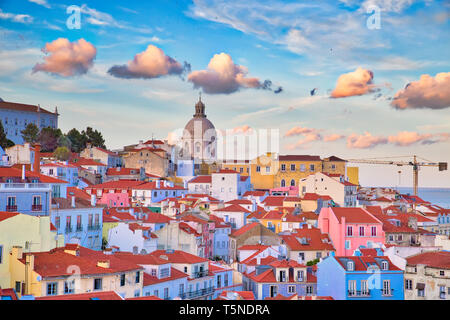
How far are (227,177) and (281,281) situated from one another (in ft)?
75.2

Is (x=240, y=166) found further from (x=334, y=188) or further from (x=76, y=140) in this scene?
(x=76, y=140)

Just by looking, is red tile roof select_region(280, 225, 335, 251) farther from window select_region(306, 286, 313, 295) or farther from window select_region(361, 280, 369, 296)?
window select_region(361, 280, 369, 296)

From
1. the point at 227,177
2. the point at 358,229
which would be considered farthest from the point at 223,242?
the point at 227,177

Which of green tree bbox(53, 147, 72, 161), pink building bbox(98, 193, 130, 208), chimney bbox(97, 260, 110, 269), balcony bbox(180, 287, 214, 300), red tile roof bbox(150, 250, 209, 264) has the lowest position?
balcony bbox(180, 287, 214, 300)

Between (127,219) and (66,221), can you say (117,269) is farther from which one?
(127,219)

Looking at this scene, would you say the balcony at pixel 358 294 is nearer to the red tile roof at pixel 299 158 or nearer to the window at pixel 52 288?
the window at pixel 52 288

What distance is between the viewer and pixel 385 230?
2547cm

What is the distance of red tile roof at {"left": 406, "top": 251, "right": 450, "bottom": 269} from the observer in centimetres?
1572

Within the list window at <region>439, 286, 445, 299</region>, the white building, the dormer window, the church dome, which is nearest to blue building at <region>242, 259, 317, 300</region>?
the dormer window

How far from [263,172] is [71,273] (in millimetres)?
36108

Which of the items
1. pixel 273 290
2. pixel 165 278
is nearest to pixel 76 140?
pixel 273 290

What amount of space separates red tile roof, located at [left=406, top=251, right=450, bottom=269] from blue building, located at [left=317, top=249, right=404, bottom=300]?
571 mm

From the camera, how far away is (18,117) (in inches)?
2045

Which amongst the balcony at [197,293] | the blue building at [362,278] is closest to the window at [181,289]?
the balcony at [197,293]
